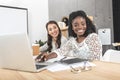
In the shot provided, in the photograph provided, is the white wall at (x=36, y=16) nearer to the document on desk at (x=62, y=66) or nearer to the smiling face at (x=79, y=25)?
the smiling face at (x=79, y=25)

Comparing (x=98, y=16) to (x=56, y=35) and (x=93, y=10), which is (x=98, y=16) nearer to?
(x=93, y=10)

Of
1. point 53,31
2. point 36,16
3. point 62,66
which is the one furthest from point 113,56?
point 36,16

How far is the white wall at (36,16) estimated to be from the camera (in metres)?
3.51

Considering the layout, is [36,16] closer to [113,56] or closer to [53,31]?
[53,31]

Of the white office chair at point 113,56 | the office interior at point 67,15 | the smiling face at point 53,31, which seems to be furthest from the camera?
the smiling face at point 53,31

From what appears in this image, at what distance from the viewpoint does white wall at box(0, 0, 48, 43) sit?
3514 mm

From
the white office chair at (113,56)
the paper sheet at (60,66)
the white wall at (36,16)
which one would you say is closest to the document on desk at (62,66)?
the paper sheet at (60,66)

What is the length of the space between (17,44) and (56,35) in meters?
1.61

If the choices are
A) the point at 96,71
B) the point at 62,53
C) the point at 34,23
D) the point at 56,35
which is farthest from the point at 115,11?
the point at 96,71

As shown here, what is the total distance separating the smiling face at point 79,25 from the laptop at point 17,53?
2.18ft

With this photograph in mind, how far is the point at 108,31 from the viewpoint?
18.2ft

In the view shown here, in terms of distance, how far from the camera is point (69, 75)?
3.51ft

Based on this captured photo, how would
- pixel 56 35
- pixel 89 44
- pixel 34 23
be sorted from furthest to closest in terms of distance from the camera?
pixel 34 23 → pixel 56 35 → pixel 89 44

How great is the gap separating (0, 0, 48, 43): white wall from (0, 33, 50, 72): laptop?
2.20m
